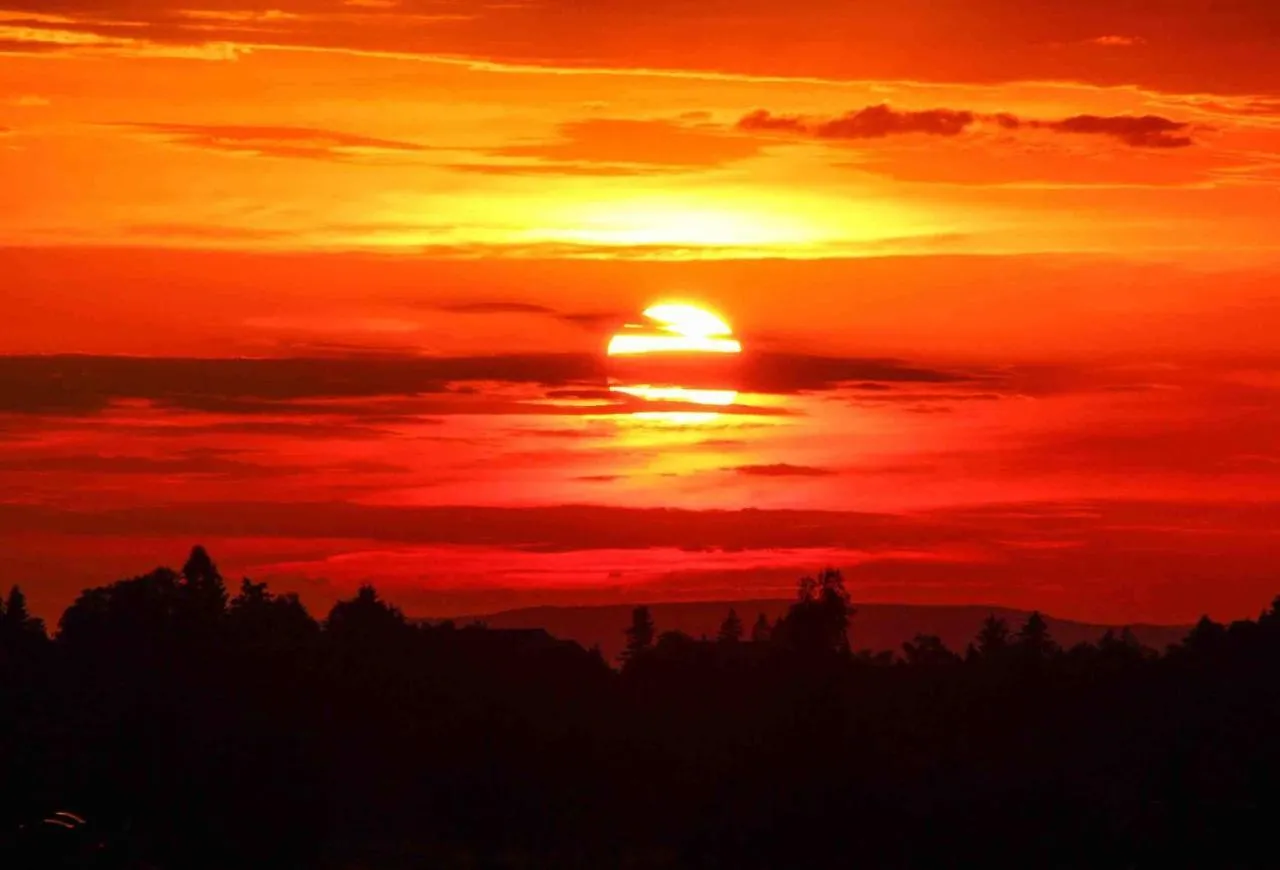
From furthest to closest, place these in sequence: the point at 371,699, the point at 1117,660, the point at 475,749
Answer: the point at 1117,660 → the point at 371,699 → the point at 475,749

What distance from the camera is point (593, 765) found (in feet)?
359

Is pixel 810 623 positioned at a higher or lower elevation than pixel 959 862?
higher

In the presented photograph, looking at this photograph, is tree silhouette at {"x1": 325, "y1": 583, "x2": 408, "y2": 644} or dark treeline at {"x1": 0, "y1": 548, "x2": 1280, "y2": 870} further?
tree silhouette at {"x1": 325, "y1": 583, "x2": 408, "y2": 644}

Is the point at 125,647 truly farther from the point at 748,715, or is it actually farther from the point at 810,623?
the point at 810,623

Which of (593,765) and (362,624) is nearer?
(593,765)

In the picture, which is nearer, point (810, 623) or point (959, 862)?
point (959, 862)

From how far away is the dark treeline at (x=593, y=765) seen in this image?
90.2 meters

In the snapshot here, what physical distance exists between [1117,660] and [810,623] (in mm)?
28440

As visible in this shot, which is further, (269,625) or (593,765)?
(269,625)

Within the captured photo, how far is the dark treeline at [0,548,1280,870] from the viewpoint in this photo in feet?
296

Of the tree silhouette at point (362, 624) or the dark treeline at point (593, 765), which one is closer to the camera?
the dark treeline at point (593, 765)

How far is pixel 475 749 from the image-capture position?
351 feet

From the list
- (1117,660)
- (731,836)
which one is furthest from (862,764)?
(1117,660)

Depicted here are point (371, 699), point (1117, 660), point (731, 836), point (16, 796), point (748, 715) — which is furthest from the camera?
point (1117, 660)
